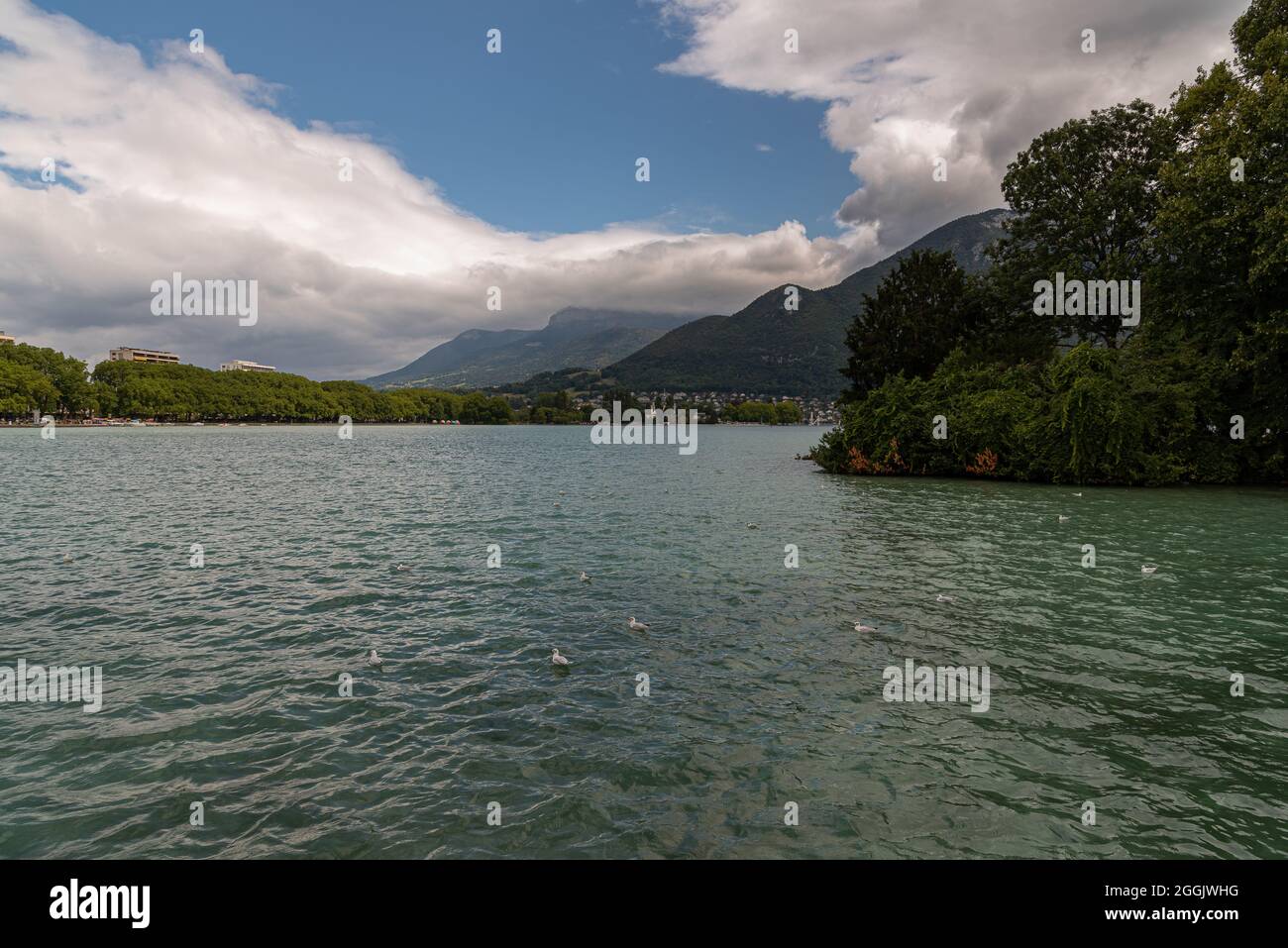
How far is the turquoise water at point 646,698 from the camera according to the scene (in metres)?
6.55

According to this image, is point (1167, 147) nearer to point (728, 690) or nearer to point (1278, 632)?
point (1278, 632)

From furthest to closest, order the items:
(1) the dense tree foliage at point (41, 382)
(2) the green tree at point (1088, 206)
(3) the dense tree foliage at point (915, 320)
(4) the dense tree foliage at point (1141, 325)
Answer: (1) the dense tree foliage at point (41, 382), (3) the dense tree foliage at point (915, 320), (2) the green tree at point (1088, 206), (4) the dense tree foliage at point (1141, 325)

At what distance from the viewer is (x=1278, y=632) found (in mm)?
12281

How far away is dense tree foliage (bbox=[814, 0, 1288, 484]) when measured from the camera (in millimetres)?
32531

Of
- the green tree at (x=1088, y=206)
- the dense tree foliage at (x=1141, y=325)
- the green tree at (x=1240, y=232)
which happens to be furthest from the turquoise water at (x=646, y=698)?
the green tree at (x=1088, y=206)

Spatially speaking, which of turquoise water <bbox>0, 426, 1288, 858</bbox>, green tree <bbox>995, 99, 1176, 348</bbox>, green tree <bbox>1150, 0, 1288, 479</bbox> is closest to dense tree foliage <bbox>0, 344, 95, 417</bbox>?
turquoise water <bbox>0, 426, 1288, 858</bbox>

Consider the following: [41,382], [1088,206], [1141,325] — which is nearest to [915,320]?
[1088,206]

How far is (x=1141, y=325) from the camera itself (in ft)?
133

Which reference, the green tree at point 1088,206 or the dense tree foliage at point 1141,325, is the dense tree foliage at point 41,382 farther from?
the green tree at point 1088,206

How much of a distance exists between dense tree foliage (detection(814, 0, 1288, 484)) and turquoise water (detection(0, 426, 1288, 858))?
16789mm

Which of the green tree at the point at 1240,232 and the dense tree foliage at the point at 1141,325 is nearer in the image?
the green tree at the point at 1240,232

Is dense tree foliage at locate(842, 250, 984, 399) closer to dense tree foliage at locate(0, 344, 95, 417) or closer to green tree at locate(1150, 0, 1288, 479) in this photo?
green tree at locate(1150, 0, 1288, 479)

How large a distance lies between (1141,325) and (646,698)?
4493cm

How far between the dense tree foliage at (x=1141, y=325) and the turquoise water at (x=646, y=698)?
55.1 ft
